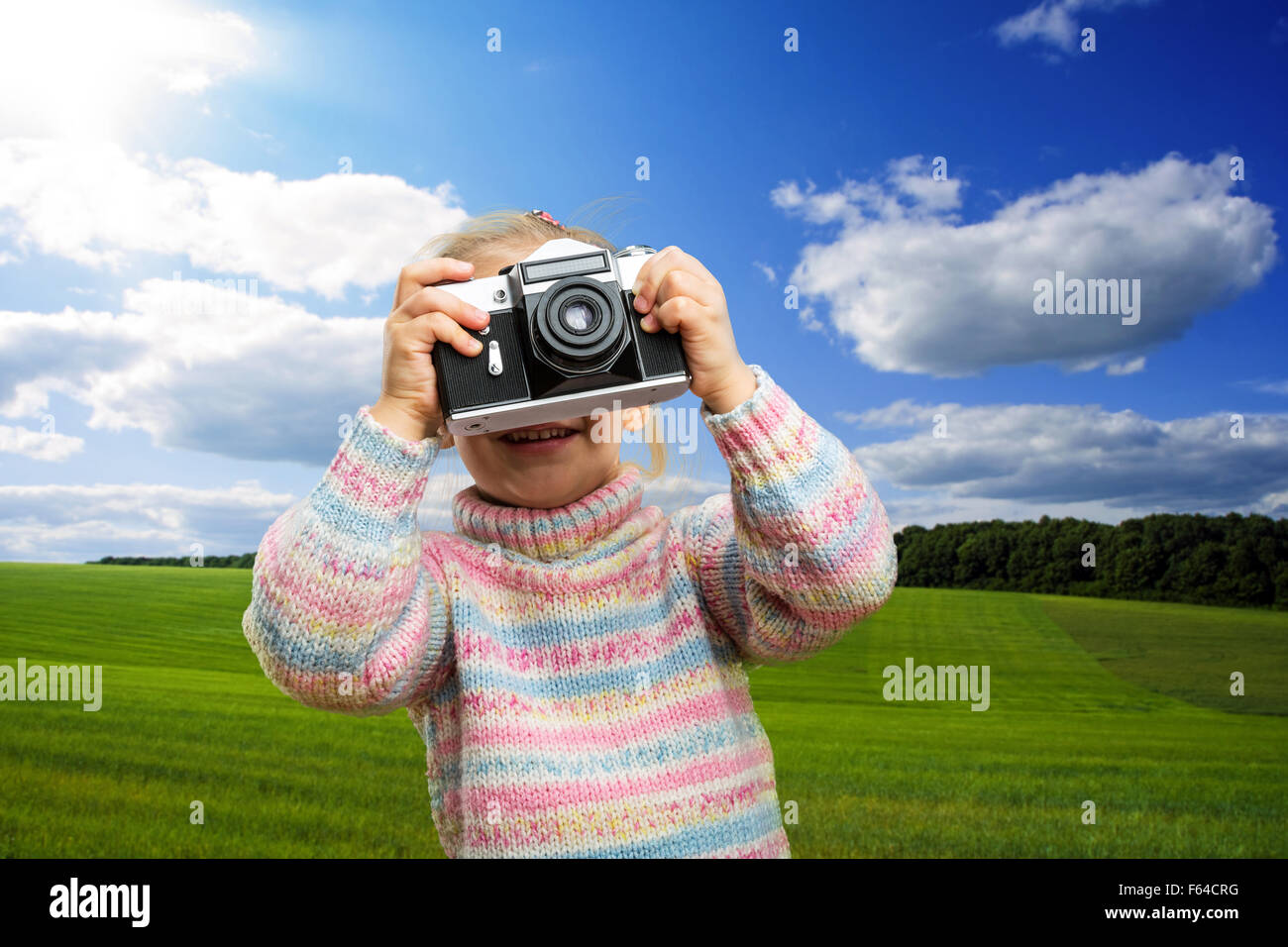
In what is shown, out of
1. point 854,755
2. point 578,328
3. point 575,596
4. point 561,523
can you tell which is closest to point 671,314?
point 578,328

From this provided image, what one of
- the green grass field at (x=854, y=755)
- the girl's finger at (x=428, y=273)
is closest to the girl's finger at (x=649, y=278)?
the girl's finger at (x=428, y=273)

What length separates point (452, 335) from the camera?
5.27 ft

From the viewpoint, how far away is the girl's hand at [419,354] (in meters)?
1.62

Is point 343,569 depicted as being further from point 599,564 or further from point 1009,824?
point 1009,824

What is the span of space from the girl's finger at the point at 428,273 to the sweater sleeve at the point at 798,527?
53 cm

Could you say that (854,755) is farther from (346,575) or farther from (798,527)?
(346,575)

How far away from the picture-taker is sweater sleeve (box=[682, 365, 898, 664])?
157 centimetres

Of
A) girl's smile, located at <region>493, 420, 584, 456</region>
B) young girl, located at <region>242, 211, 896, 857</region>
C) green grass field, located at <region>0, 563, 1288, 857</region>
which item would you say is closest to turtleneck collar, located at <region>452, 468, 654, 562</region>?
young girl, located at <region>242, 211, 896, 857</region>

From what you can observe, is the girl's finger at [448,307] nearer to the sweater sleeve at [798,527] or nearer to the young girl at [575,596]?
the young girl at [575,596]

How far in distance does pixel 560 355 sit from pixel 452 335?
20 cm

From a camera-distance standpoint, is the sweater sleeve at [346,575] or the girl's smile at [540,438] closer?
the sweater sleeve at [346,575]

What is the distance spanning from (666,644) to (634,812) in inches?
12.4

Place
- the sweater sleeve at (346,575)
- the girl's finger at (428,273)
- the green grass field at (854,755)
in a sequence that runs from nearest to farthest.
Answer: the sweater sleeve at (346,575)
the girl's finger at (428,273)
the green grass field at (854,755)
